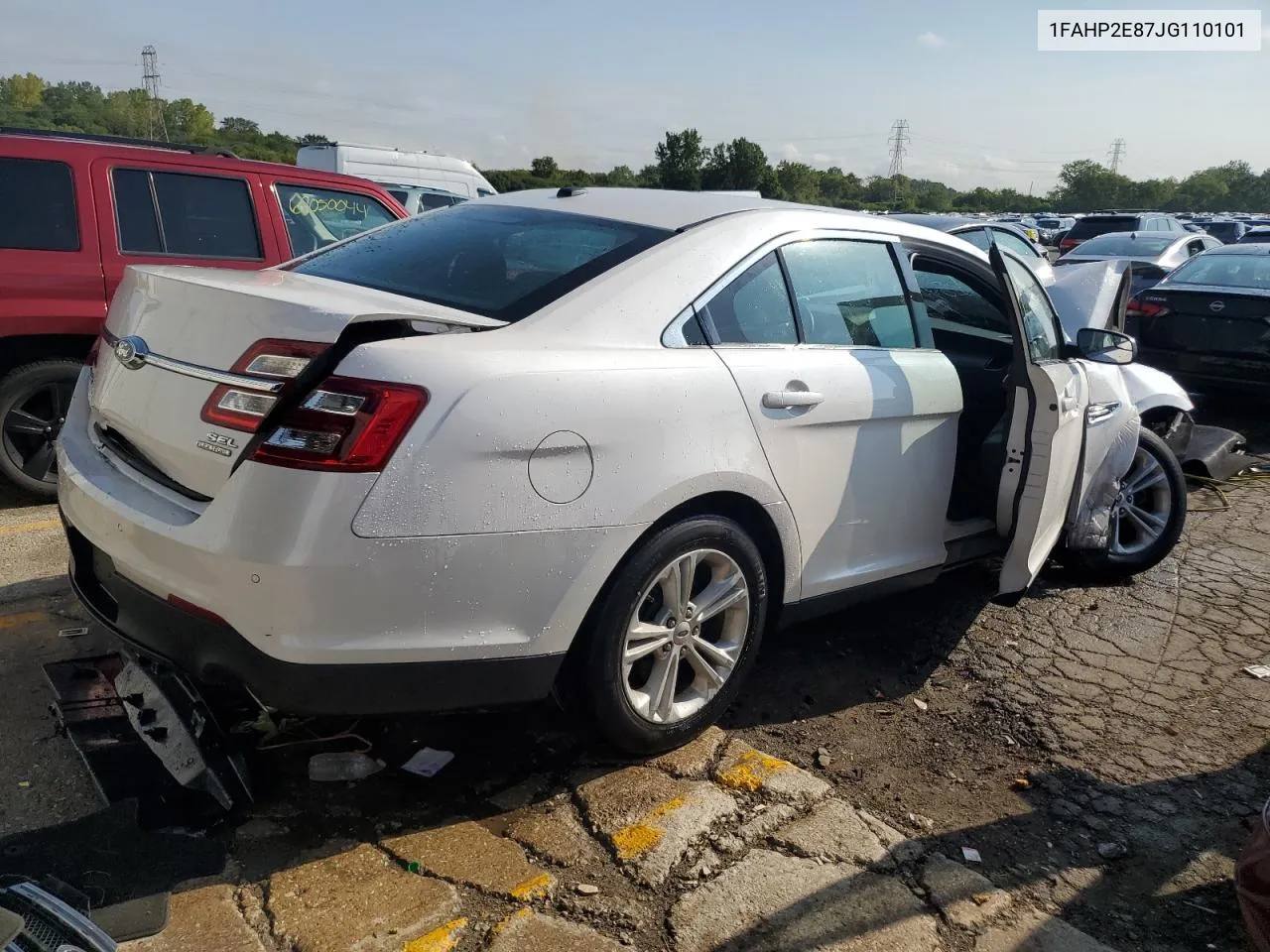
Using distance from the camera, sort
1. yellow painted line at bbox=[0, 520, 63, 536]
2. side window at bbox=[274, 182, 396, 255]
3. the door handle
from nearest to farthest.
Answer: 1. the door handle
2. yellow painted line at bbox=[0, 520, 63, 536]
3. side window at bbox=[274, 182, 396, 255]

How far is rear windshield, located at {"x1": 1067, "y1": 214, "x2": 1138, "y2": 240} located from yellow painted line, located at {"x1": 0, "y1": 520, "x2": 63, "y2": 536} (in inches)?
763

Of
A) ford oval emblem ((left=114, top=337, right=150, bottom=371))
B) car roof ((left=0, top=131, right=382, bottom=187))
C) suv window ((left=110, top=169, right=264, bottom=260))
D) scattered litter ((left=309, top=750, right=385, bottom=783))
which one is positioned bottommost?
scattered litter ((left=309, top=750, right=385, bottom=783))

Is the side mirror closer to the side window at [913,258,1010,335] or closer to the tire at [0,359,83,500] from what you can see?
the side window at [913,258,1010,335]

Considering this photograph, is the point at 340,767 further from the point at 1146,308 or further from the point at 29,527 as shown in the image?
the point at 1146,308

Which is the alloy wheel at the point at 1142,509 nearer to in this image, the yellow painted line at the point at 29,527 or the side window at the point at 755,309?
the side window at the point at 755,309

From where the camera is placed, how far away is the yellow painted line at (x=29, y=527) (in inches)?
181

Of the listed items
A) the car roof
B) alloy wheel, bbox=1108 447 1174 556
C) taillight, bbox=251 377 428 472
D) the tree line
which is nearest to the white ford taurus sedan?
taillight, bbox=251 377 428 472

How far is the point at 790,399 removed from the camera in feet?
9.96

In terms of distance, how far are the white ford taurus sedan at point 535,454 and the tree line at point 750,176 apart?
4254 cm

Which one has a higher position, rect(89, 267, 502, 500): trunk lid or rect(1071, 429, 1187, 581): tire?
rect(89, 267, 502, 500): trunk lid

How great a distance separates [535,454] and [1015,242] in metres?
9.96

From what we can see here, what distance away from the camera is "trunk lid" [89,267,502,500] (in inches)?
91.6

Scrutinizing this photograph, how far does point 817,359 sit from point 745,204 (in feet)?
2.03

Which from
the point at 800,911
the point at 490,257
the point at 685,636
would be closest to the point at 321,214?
the point at 490,257
